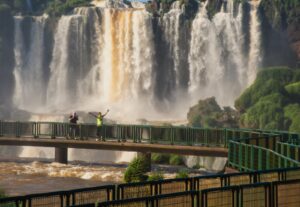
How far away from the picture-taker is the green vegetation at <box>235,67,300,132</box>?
6147cm

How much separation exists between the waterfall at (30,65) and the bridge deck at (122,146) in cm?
4933

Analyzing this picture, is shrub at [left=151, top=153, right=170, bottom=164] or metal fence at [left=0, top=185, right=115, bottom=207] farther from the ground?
metal fence at [left=0, top=185, right=115, bottom=207]

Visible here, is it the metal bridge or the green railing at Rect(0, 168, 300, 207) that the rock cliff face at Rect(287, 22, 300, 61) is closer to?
the metal bridge

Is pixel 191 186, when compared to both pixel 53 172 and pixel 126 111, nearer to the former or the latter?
pixel 53 172

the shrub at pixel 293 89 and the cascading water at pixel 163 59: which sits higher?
the cascading water at pixel 163 59

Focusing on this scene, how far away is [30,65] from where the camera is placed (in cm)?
9531

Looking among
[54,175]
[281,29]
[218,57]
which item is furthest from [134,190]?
[281,29]

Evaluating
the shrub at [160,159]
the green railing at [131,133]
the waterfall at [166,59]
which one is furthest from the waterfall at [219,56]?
the green railing at [131,133]

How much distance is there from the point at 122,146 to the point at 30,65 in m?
57.6

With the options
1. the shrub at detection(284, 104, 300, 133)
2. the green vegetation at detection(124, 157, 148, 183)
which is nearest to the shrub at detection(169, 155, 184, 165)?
the shrub at detection(284, 104, 300, 133)

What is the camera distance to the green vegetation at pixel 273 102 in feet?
202

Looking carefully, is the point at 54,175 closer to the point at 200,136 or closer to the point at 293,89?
the point at 200,136

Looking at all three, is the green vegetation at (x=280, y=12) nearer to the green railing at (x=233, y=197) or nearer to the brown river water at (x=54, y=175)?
the brown river water at (x=54, y=175)

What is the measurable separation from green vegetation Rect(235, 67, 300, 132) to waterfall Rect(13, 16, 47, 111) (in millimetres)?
34970
